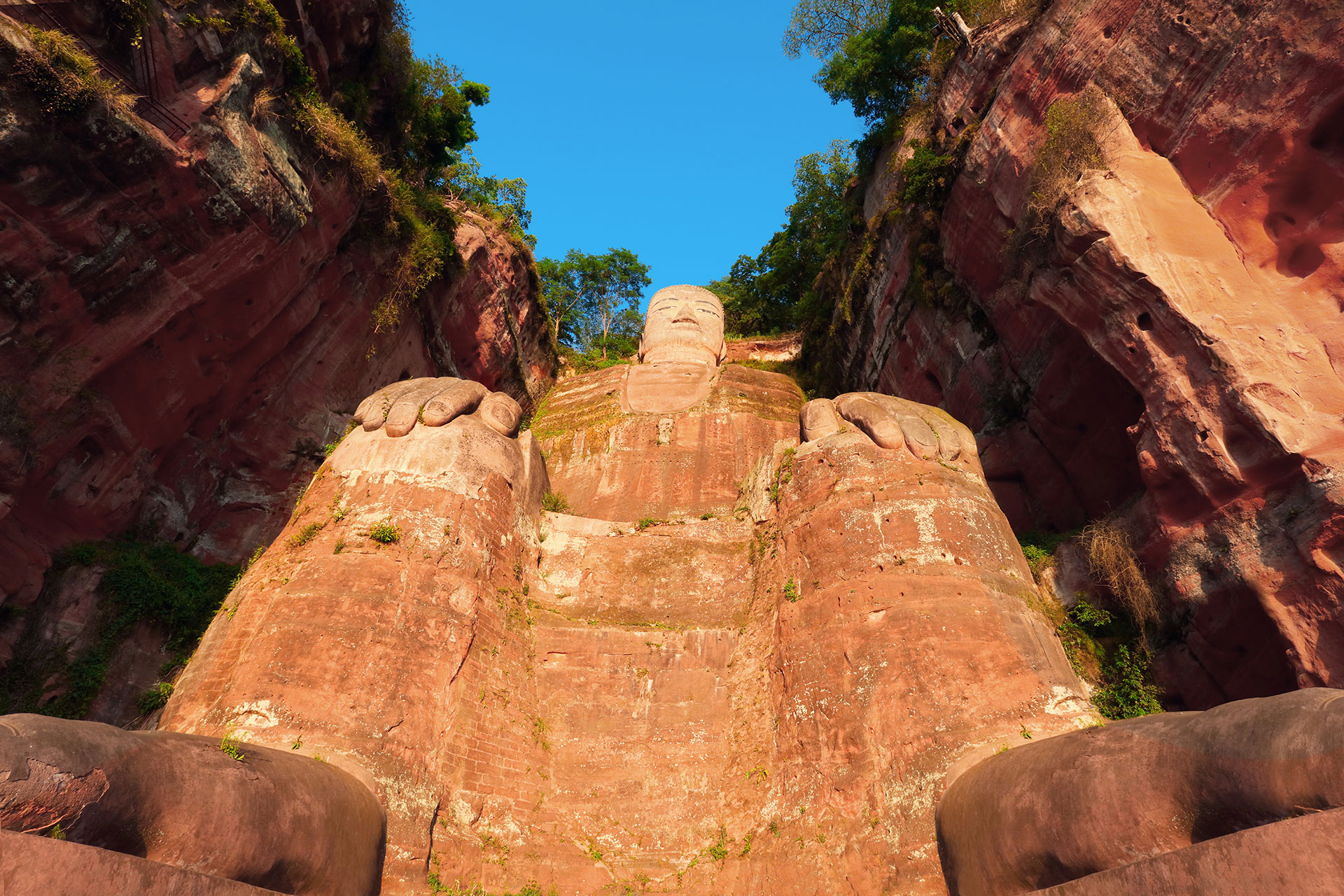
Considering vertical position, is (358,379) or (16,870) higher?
(358,379)

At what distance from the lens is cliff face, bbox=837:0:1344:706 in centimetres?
945

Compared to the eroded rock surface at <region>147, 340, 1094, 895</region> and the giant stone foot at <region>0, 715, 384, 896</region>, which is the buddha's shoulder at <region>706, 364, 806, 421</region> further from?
the giant stone foot at <region>0, 715, 384, 896</region>

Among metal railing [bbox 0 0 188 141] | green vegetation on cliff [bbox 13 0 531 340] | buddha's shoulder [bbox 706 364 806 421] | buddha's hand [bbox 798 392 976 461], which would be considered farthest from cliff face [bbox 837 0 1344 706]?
metal railing [bbox 0 0 188 141]

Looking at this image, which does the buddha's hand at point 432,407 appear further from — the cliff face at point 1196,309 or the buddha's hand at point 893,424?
the cliff face at point 1196,309

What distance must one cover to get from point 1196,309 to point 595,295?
32.8 metres

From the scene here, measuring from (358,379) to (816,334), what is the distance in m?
14.4

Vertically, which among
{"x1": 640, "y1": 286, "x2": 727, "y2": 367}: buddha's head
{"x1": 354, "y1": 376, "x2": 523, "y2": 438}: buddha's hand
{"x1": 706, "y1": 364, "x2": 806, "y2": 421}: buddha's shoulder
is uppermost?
{"x1": 640, "y1": 286, "x2": 727, "y2": 367}: buddha's head

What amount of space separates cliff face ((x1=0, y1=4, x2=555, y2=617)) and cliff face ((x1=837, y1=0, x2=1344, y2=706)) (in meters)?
12.0

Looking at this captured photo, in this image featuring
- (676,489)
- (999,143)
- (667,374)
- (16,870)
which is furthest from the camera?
(667,374)

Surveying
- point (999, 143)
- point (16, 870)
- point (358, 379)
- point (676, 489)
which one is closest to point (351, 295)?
point (358, 379)

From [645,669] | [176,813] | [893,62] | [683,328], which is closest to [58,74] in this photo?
[176,813]

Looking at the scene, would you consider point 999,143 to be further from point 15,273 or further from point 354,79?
point 15,273

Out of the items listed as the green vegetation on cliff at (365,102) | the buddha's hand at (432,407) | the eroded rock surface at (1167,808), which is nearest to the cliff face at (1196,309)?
the eroded rock surface at (1167,808)

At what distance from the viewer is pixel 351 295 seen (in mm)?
16984
